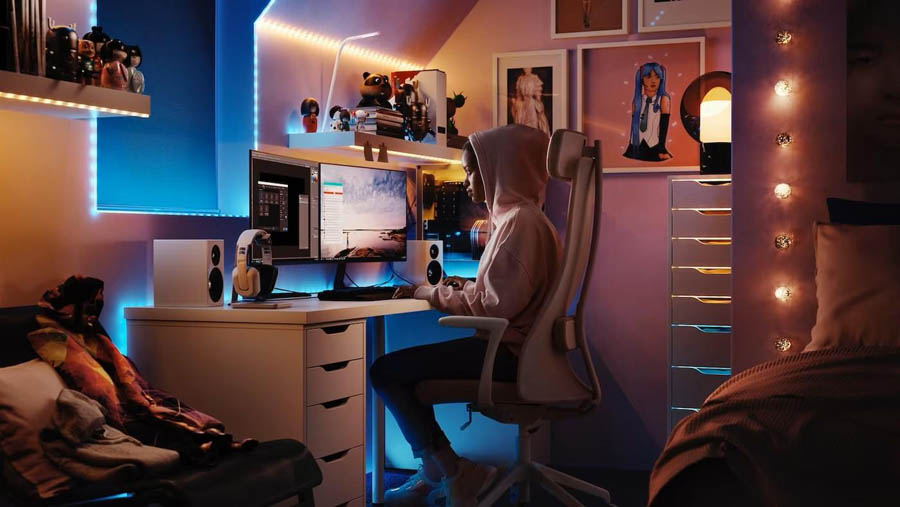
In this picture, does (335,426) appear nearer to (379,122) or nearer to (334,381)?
(334,381)

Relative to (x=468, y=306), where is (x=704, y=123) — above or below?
above

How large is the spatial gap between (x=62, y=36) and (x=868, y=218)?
2.49 meters

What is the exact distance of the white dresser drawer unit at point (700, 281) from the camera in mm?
4211

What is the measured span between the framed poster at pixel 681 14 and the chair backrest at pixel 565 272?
1756mm

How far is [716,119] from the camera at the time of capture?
4305mm

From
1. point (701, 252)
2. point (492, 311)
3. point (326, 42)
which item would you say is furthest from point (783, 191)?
point (326, 42)

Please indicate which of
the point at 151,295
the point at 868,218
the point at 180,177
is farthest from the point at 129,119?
the point at 868,218

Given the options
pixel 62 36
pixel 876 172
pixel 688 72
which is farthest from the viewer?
pixel 688 72

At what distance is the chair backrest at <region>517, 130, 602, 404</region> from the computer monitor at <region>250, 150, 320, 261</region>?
1001 mm

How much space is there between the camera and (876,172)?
11.1 feet

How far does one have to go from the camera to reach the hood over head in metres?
3.43

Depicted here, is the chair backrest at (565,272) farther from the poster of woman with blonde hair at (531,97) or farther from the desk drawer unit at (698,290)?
the poster of woman with blonde hair at (531,97)

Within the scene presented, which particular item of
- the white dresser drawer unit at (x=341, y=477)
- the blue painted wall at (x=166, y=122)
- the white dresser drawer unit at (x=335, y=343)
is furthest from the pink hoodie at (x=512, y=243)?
the blue painted wall at (x=166, y=122)

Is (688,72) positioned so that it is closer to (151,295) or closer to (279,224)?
(279,224)
